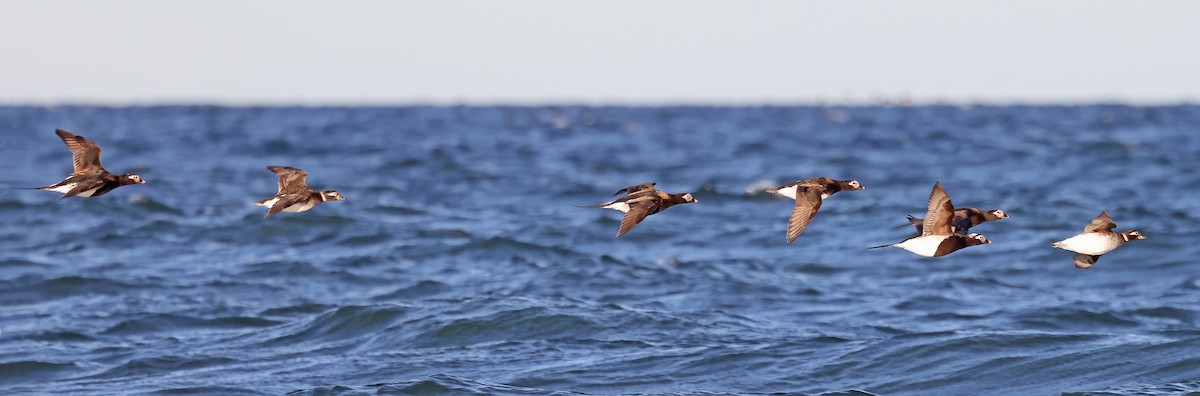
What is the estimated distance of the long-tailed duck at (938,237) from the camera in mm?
10750

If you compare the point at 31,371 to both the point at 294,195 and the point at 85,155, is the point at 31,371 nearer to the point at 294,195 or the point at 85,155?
the point at 85,155

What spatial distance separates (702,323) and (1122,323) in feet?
17.2

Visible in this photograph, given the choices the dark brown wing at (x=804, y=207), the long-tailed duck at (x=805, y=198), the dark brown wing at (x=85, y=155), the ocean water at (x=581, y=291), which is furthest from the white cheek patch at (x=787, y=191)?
the dark brown wing at (x=85, y=155)

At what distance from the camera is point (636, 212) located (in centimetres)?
1150

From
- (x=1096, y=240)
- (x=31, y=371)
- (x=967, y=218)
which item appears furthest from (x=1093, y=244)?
(x=31, y=371)

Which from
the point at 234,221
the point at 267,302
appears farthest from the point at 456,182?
the point at 267,302

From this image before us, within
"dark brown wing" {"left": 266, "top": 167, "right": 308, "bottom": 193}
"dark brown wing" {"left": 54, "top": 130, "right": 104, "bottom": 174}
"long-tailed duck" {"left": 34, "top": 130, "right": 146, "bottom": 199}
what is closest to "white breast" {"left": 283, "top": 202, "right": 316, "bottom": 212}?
"dark brown wing" {"left": 266, "top": 167, "right": 308, "bottom": 193}

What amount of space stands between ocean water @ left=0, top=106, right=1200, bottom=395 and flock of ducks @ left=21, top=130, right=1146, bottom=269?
2.97 meters

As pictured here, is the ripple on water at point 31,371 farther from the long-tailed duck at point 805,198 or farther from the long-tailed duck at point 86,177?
the long-tailed duck at point 805,198

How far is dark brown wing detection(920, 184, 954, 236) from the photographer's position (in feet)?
34.9

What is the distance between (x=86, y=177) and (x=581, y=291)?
9812 mm

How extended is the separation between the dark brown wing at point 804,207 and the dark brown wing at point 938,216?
0.84 meters

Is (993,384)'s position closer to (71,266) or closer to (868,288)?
(868,288)

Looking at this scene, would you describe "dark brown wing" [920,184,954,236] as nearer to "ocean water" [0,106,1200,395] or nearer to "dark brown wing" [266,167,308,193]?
"ocean water" [0,106,1200,395]
